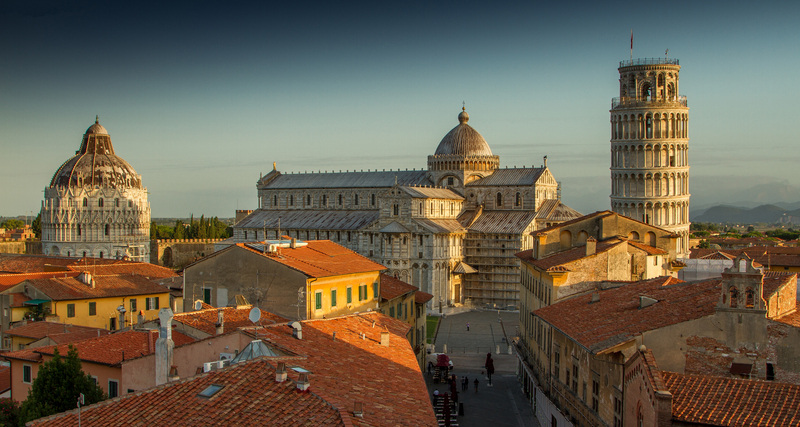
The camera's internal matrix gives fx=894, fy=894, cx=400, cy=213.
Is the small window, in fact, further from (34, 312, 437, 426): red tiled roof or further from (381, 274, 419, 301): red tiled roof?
(381, 274, 419, 301): red tiled roof

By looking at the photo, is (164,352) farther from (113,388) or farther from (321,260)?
(321,260)

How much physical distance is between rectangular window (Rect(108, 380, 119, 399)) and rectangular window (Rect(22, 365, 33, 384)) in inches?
179

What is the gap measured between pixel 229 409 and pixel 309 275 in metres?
17.0

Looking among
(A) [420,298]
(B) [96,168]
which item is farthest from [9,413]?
(B) [96,168]

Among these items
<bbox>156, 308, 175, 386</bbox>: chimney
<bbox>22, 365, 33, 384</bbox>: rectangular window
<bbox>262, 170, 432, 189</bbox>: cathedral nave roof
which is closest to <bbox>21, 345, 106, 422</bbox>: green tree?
<bbox>156, 308, 175, 386</bbox>: chimney

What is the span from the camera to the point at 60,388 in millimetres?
24234

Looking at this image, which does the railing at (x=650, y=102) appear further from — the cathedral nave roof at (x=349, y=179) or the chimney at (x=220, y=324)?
the chimney at (x=220, y=324)

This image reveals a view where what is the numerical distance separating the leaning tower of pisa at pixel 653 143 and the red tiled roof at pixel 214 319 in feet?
205

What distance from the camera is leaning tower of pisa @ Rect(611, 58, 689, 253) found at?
87.5 m

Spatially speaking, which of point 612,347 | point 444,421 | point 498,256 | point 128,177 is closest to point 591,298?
point 444,421

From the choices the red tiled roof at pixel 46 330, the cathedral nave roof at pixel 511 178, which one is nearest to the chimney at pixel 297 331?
the red tiled roof at pixel 46 330

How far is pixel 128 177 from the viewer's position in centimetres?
13612

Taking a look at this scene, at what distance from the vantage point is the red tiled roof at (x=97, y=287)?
153 feet

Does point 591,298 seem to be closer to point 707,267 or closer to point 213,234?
point 707,267
